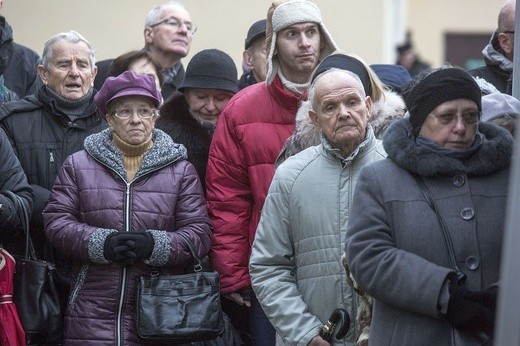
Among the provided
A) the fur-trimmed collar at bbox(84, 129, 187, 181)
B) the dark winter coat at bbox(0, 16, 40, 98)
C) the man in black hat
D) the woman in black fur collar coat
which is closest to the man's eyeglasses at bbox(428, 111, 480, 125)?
the woman in black fur collar coat

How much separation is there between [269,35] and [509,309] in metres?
3.86

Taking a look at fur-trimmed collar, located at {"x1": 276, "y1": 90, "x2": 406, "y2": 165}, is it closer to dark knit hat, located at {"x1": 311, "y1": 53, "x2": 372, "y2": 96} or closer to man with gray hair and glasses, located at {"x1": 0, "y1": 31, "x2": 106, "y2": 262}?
dark knit hat, located at {"x1": 311, "y1": 53, "x2": 372, "y2": 96}

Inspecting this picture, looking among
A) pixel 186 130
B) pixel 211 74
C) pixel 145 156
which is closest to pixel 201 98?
pixel 211 74

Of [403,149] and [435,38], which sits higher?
[403,149]

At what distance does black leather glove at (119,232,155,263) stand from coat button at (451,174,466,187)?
1.91 metres

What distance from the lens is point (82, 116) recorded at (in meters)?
8.06

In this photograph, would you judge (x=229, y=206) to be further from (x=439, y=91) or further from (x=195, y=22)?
(x=195, y=22)

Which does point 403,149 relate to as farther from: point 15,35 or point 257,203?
point 15,35

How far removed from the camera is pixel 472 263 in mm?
5590

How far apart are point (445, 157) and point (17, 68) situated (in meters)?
4.65

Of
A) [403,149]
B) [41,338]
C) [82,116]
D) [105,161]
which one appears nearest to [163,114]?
[82,116]

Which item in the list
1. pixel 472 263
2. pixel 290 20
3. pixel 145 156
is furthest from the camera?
pixel 290 20

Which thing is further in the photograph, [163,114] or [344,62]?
Answer: [163,114]

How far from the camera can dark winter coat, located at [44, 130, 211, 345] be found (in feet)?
23.6
